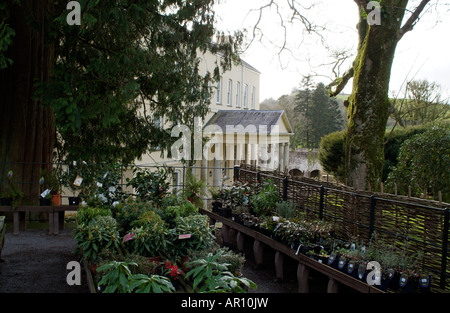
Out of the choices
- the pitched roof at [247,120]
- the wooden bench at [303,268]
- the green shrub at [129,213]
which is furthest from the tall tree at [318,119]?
the green shrub at [129,213]

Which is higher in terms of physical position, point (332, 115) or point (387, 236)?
point (332, 115)

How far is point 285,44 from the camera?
14.4 m

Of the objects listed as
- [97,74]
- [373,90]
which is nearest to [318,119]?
[373,90]

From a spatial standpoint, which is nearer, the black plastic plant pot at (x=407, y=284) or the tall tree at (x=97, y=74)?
the black plastic plant pot at (x=407, y=284)

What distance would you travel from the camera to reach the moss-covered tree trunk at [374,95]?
9914 millimetres

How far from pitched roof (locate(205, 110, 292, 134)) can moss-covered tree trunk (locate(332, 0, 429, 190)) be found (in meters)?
16.1

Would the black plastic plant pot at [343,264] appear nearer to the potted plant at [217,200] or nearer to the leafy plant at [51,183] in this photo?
the potted plant at [217,200]

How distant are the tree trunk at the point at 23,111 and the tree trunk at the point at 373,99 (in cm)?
751

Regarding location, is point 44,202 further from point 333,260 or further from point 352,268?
point 352,268
